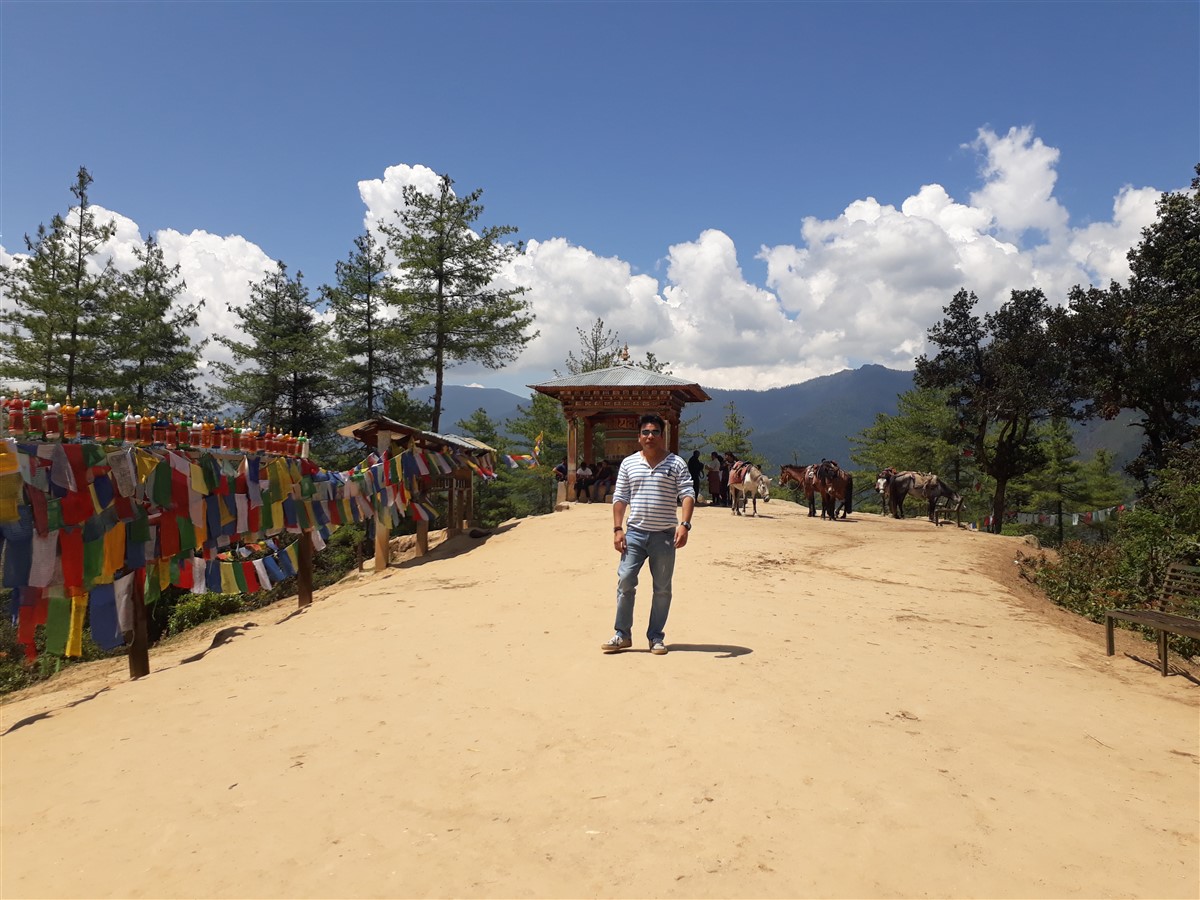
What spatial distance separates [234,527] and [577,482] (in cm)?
1310

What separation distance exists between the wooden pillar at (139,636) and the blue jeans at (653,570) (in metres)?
5.02

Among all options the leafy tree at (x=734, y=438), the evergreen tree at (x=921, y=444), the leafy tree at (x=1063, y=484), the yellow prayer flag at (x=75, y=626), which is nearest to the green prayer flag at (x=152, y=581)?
the yellow prayer flag at (x=75, y=626)

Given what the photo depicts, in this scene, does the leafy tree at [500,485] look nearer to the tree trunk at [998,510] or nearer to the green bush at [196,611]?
the green bush at [196,611]

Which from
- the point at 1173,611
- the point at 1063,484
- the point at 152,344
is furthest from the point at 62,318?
the point at 1063,484

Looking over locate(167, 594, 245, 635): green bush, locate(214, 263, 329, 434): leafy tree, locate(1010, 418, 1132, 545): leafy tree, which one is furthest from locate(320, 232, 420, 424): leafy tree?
locate(1010, 418, 1132, 545): leafy tree

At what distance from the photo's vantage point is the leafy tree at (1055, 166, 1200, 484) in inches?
759

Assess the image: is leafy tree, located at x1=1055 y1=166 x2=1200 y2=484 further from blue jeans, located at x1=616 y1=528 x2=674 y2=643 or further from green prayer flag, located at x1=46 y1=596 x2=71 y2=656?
green prayer flag, located at x1=46 y1=596 x2=71 y2=656

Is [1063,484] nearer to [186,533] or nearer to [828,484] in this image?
[828,484]

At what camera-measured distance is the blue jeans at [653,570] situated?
18.4 feet

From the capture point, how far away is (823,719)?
4.34m

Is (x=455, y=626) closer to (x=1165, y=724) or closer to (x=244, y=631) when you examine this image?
(x=244, y=631)

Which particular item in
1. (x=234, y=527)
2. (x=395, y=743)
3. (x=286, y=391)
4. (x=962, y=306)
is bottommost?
(x=395, y=743)

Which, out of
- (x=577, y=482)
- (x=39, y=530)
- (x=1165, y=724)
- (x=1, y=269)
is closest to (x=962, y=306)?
(x=577, y=482)

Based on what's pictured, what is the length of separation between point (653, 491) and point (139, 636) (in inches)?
219
